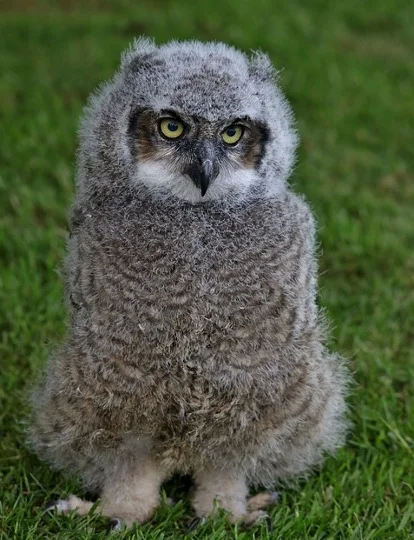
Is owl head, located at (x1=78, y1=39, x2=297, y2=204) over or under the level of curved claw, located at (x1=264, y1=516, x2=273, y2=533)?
over

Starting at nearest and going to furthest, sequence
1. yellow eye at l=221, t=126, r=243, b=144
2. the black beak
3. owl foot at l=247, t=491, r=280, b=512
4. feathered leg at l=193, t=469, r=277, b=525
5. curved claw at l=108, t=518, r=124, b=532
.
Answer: the black beak, yellow eye at l=221, t=126, r=243, b=144, curved claw at l=108, t=518, r=124, b=532, feathered leg at l=193, t=469, r=277, b=525, owl foot at l=247, t=491, r=280, b=512

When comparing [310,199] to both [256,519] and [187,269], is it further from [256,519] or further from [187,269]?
[187,269]

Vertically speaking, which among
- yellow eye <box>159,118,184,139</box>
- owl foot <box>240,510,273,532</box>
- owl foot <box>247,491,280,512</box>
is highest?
yellow eye <box>159,118,184,139</box>

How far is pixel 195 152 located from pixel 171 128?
131 millimetres

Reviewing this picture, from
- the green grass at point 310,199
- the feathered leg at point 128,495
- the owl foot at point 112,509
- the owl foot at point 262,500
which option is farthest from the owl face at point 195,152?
the owl foot at point 262,500

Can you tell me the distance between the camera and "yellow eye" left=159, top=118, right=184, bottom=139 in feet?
11.0

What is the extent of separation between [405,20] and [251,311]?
260 inches

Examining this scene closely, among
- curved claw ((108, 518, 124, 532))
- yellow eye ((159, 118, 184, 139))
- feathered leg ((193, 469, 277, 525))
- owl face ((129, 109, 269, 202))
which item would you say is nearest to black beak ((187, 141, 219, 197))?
owl face ((129, 109, 269, 202))

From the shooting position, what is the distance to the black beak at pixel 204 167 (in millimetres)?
3291

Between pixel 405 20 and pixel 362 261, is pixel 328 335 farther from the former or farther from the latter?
pixel 405 20

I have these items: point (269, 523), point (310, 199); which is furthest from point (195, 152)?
point (310, 199)

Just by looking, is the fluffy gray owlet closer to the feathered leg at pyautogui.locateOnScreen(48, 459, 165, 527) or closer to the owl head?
the owl head

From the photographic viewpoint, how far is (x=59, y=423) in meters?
3.83

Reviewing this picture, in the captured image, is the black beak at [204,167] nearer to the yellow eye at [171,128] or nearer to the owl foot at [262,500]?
the yellow eye at [171,128]
